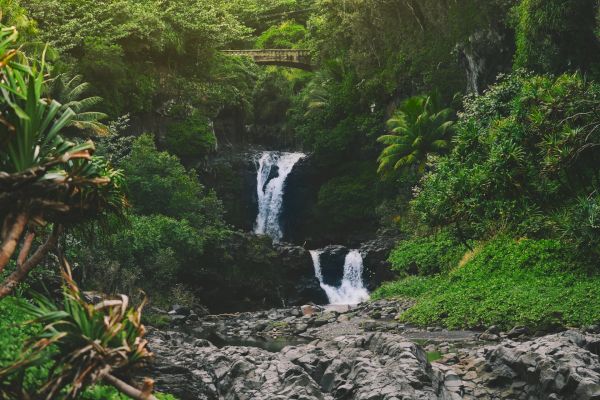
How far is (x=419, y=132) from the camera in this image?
33.7m

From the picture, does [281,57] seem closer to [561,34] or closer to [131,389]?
[561,34]

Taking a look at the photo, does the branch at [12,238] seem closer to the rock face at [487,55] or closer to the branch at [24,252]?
the branch at [24,252]

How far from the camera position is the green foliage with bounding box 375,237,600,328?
1670 centimetres

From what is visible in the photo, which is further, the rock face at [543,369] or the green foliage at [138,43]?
the green foliage at [138,43]

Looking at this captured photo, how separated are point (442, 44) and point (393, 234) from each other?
11.0m

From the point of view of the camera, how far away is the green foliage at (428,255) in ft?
89.5

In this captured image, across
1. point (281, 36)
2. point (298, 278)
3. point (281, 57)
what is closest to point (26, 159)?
point (298, 278)

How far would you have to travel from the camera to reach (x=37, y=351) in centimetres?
618

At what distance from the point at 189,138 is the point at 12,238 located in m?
30.4

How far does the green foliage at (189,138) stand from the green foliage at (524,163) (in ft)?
53.9

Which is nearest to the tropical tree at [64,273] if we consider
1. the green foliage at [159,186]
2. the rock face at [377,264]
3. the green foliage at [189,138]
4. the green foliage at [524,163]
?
the green foliage at [524,163]

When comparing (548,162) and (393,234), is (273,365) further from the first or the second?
(393,234)

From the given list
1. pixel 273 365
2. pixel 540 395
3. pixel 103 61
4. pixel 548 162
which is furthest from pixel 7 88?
pixel 103 61

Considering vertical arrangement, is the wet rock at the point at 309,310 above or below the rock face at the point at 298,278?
below
